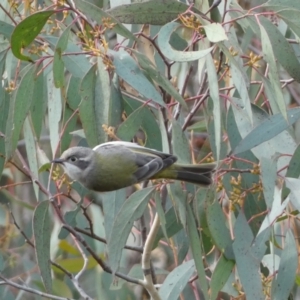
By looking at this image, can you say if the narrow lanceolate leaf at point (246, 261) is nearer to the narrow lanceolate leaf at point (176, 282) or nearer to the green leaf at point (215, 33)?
the narrow lanceolate leaf at point (176, 282)

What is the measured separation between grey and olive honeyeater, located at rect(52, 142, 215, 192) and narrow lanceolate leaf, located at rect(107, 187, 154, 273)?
0.10 meters

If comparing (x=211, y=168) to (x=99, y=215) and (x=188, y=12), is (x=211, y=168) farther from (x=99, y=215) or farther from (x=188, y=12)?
(x=99, y=215)

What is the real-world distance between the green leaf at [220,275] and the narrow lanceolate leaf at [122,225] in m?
0.31

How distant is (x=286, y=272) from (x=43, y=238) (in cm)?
77

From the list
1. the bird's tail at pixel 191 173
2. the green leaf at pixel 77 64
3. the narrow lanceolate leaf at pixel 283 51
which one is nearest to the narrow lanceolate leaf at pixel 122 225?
the bird's tail at pixel 191 173

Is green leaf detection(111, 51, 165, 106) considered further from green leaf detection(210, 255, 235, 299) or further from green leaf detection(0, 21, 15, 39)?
green leaf detection(210, 255, 235, 299)

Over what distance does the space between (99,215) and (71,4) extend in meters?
1.90

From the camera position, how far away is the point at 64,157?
2559mm

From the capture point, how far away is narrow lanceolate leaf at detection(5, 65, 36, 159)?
2475 millimetres

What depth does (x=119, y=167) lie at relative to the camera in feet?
8.59

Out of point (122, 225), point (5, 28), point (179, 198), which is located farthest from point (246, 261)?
point (5, 28)

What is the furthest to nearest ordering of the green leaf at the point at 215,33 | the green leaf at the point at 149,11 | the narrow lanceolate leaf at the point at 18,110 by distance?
the narrow lanceolate leaf at the point at 18,110
the green leaf at the point at 149,11
the green leaf at the point at 215,33

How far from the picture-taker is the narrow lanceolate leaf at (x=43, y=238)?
8.24ft

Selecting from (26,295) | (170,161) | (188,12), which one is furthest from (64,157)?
(26,295)
